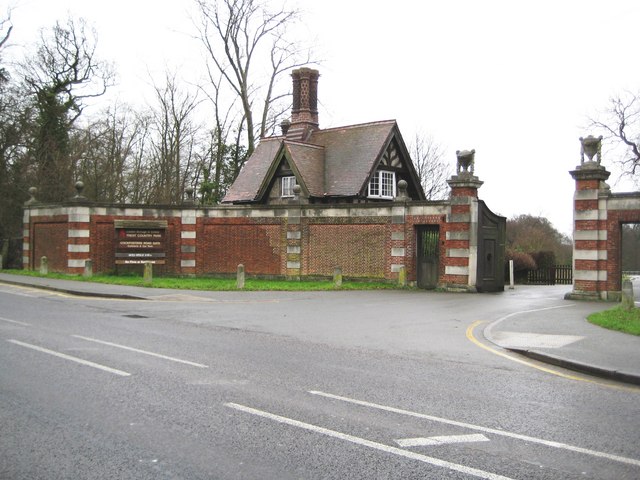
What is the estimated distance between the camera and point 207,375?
26.5 feet

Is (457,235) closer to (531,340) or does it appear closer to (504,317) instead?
(504,317)

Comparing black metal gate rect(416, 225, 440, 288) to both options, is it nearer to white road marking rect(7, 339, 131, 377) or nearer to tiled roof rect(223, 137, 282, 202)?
tiled roof rect(223, 137, 282, 202)

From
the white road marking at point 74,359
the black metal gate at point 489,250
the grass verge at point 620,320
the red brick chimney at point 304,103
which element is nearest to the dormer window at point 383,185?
the red brick chimney at point 304,103

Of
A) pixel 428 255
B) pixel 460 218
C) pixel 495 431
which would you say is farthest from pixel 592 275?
pixel 495 431

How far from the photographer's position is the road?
16.2 feet

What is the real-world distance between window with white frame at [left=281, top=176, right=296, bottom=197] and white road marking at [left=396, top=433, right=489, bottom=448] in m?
29.5

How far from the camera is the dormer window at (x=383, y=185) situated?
115ft

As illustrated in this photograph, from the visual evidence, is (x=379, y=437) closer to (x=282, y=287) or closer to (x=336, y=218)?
(x=282, y=287)

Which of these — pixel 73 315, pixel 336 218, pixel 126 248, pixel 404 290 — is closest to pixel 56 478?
pixel 73 315

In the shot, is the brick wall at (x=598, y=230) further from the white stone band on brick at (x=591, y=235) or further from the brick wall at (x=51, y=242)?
the brick wall at (x=51, y=242)

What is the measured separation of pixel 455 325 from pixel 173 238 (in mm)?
18077

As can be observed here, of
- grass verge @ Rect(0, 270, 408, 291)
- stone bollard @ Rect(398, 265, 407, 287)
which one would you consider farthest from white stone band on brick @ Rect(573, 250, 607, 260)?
grass verge @ Rect(0, 270, 408, 291)

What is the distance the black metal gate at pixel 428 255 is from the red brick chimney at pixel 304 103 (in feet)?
52.4

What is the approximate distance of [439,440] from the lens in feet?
18.2
